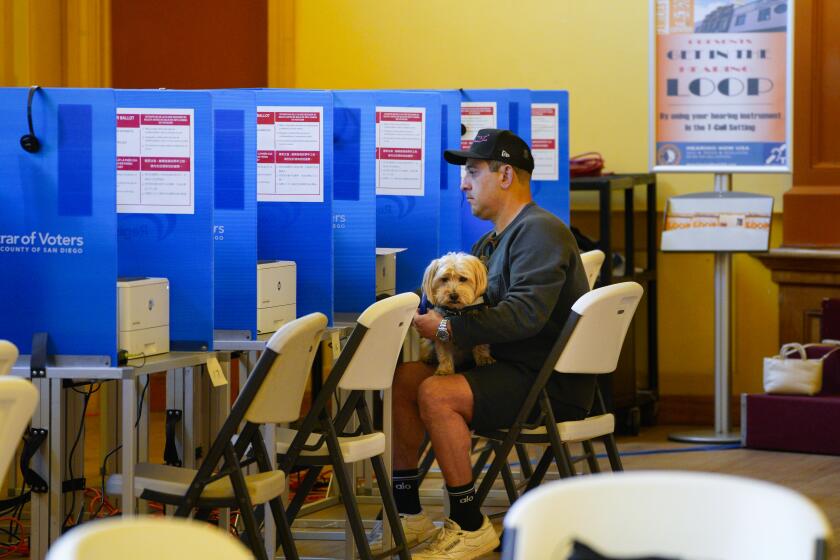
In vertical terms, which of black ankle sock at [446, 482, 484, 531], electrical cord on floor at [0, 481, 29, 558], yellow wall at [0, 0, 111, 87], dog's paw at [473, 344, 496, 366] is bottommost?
electrical cord on floor at [0, 481, 29, 558]

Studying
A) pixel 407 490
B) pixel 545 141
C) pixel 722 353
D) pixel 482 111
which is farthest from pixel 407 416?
pixel 722 353

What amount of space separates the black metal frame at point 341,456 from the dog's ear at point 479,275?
1.68ft

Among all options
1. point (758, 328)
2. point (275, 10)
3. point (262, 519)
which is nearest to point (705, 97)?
point (758, 328)

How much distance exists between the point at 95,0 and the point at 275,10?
983 millimetres

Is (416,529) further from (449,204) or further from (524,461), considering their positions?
(449,204)

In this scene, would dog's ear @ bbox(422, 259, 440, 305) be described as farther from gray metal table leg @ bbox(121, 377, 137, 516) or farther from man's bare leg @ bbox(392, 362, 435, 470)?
gray metal table leg @ bbox(121, 377, 137, 516)

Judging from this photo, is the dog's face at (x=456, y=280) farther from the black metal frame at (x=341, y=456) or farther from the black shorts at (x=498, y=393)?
the black metal frame at (x=341, y=456)

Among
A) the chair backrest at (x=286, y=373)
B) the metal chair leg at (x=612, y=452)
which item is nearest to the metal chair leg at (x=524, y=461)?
the metal chair leg at (x=612, y=452)

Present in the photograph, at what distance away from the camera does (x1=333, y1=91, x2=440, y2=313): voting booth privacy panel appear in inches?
178

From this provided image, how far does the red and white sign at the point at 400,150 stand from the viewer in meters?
4.88

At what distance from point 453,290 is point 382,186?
39.4 inches

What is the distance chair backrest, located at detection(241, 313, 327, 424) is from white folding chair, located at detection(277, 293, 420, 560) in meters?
0.18

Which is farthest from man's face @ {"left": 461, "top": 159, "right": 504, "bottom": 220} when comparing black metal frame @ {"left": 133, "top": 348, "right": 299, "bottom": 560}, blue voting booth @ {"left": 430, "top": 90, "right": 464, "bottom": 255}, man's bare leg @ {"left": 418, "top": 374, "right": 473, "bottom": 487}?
black metal frame @ {"left": 133, "top": 348, "right": 299, "bottom": 560}

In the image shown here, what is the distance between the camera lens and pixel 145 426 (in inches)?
166
